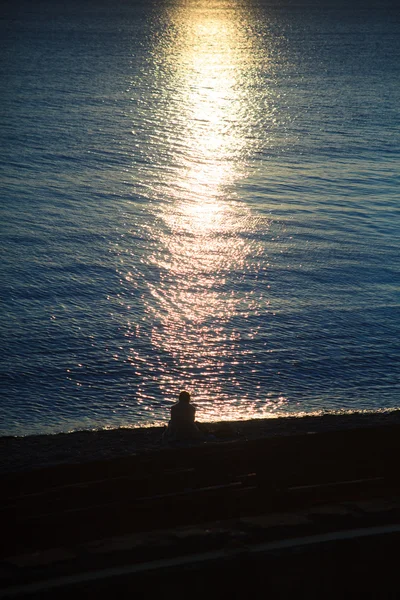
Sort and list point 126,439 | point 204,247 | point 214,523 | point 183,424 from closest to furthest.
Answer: point 214,523 → point 183,424 → point 126,439 → point 204,247

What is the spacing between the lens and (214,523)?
1192cm

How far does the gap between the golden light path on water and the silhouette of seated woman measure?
460cm

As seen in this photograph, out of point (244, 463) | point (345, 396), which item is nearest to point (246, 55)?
point (345, 396)

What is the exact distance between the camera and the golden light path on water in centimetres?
2247

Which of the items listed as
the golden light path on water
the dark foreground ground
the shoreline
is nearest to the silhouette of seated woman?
the shoreline

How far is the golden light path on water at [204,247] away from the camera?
22469 mm

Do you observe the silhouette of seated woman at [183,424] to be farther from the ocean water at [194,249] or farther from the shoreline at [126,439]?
the ocean water at [194,249]

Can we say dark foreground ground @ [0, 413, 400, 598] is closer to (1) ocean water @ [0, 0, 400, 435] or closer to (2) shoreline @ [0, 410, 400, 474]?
(2) shoreline @ [0, 410, 400, 474]

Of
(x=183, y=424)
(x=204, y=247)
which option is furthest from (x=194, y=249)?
(x=183, y=424)

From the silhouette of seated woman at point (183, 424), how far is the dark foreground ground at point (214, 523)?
2.63 ft

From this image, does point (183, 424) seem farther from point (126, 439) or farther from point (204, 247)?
point (204, 247)

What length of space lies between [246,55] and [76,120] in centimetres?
6031

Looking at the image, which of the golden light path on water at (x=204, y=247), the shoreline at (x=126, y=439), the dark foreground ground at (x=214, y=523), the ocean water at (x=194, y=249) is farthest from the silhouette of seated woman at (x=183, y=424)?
the golden light path on water at (x=204, y=247)

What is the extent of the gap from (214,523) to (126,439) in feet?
17.5
